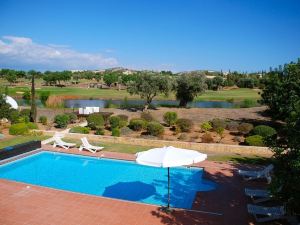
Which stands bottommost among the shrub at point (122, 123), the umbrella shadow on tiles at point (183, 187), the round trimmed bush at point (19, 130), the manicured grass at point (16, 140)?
the umbrella shadow on tiles at point (183, 187)

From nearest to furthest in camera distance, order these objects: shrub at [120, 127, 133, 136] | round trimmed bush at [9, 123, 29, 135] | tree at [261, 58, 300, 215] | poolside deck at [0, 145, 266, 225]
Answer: tree at [261, 58, 300, 215]
poolside deck at [0, 145, 266, 225]
round trimmed bush at [9, 123, 29, 135]
shrub at [120, 127, 133, 136]

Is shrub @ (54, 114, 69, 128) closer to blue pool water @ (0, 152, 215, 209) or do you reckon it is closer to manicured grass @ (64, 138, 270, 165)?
manicured grass @ (64, 138, 270, 165)

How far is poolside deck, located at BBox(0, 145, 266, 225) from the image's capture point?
32.2ft

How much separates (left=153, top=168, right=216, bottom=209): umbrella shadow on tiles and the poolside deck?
1.79 feet

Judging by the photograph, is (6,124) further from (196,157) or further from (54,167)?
(196,157)

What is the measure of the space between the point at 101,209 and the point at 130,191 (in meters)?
3.10

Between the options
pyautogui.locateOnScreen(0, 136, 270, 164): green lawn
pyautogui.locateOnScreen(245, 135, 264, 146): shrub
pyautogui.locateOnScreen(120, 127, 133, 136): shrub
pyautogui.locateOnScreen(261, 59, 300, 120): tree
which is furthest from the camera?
Result: pyautogui.locateOnScreen(120, 127, 133, 136): shrub

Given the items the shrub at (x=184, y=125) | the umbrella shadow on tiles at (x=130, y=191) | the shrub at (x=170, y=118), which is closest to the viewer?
the umbrella shadow on tiles at (x=130, y=191)

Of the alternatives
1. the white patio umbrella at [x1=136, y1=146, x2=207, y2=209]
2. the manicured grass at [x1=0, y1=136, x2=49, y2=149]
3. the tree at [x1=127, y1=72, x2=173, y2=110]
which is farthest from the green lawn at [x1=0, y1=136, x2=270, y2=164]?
the tree at [x1=127, y1=72, x2=173, y2=110]

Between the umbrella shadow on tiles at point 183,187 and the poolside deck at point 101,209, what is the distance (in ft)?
1.79

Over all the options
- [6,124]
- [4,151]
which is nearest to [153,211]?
[4,151]

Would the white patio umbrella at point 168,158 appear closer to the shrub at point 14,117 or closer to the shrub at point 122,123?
the shrub at point 122,123

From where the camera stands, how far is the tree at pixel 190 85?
38.9 meters

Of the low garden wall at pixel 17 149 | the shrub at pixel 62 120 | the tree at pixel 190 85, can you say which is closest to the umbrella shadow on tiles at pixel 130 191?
the low garden wall at pixel 17 149
